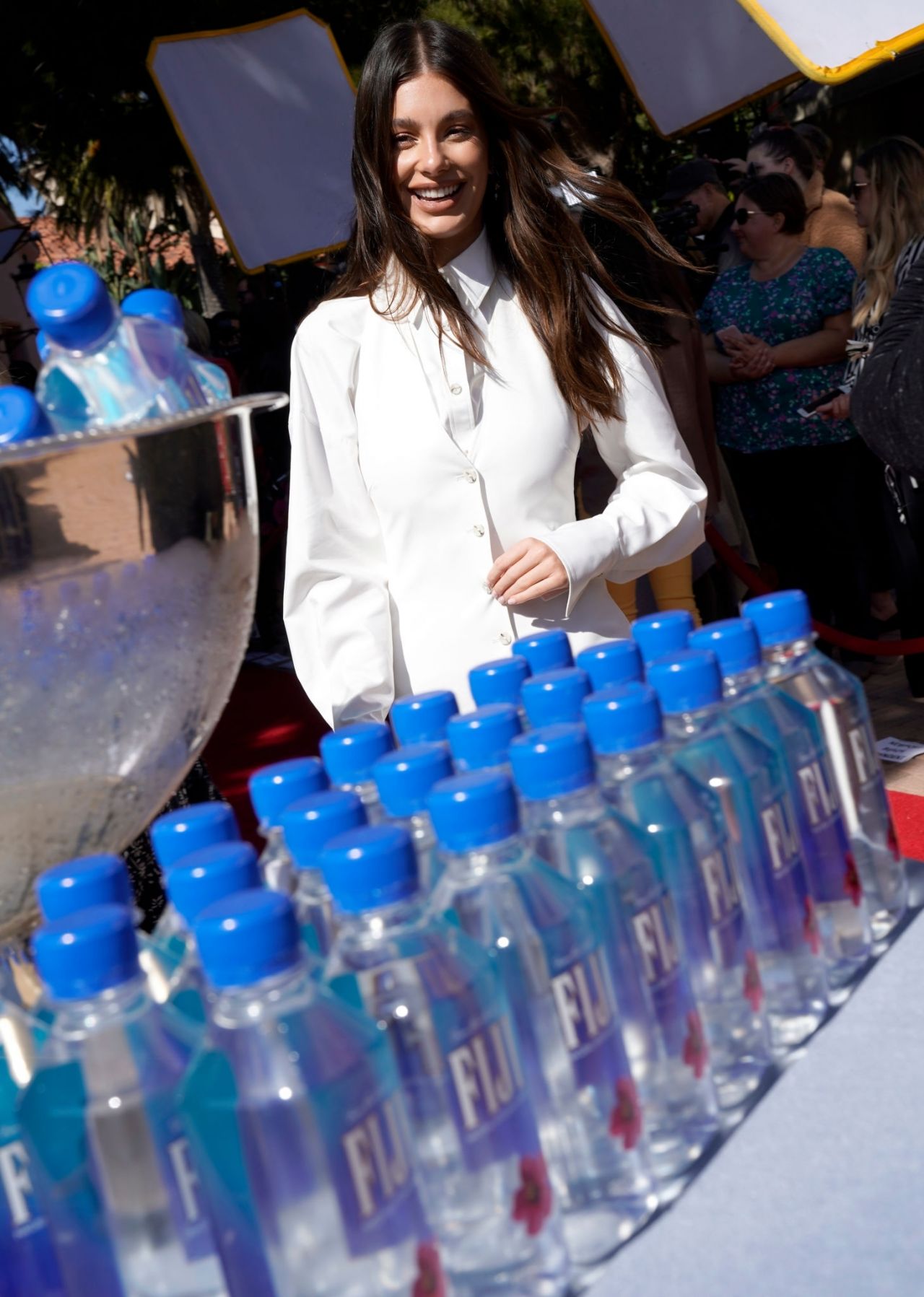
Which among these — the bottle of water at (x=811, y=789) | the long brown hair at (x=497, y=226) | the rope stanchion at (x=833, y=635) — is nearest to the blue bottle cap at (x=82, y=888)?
the bottle of water at (x=811, y=789)

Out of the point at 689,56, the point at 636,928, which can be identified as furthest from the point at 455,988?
the point at 689,56

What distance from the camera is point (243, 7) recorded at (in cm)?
717

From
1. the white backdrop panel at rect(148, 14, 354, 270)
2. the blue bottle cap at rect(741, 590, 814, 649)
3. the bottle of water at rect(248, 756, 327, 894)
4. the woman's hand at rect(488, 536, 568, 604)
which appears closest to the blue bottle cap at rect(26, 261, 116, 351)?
the bottle of water at rect(248, 756, 327, 894)

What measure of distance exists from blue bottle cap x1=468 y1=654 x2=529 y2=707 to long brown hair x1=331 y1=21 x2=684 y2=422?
0.74m

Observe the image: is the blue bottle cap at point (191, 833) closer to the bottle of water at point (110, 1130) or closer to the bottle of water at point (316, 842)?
the bottle of water at point (316, 842)

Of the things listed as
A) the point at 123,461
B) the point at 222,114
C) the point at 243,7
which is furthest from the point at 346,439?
the point at 243,7

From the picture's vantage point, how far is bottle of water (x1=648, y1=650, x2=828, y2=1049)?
0.93 m

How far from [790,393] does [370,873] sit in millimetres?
3674

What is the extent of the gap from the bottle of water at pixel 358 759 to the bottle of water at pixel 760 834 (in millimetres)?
221

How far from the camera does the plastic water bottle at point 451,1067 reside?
70cm

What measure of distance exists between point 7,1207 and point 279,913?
0.25m

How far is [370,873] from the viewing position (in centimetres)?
70

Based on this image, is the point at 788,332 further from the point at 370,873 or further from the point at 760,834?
the point at 370,873

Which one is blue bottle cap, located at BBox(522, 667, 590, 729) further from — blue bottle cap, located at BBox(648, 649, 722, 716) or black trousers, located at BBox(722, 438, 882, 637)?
black trousers, located at BBox(722, 438, 882, 637)
